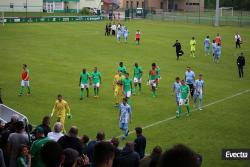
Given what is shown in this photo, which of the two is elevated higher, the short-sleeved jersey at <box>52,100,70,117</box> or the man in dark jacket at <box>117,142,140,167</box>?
the man in dark jacket at <box>117,142,140,167</box>

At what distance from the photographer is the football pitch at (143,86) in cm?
2016

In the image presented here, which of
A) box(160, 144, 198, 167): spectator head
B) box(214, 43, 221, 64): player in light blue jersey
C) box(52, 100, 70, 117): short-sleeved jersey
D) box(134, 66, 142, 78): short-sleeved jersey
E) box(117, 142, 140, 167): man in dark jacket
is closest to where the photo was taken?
box(160, 144, 198, 167): spectator head

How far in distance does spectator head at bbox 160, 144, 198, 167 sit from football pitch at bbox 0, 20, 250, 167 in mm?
12672

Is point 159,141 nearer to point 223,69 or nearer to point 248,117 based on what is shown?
point 248,117

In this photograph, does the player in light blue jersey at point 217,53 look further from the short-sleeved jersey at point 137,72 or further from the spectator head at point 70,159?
the spectator head at point 70,159

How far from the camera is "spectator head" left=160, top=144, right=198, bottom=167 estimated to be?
3.76 m

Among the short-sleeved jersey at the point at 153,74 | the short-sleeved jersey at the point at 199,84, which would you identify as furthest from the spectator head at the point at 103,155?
the short-sleeved jersey at the point at 153,74

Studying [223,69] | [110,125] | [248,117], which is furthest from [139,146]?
[223,69]

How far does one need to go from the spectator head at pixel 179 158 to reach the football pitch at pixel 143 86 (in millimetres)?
12672

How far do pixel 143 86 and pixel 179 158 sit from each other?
26.6 m

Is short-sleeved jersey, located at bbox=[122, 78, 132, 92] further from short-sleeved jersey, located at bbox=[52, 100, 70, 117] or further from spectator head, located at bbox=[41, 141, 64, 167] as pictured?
spectator head, located at bbox=[41, 141, 64, 167]

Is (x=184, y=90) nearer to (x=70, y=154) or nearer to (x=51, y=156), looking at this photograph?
(x=70, y=154)

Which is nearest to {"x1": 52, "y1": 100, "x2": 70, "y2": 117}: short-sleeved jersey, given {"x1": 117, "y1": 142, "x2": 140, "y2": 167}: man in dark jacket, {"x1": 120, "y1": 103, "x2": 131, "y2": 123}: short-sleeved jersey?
{"x1": 120, "y1": 103, "x2": 131, "y2": 123}: short-sleeved jersey

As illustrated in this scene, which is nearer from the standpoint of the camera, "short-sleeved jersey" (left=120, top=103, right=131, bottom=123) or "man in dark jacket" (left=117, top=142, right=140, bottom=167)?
"man in dark jacket" (left=117, top=142, right=140, bottom=167)
